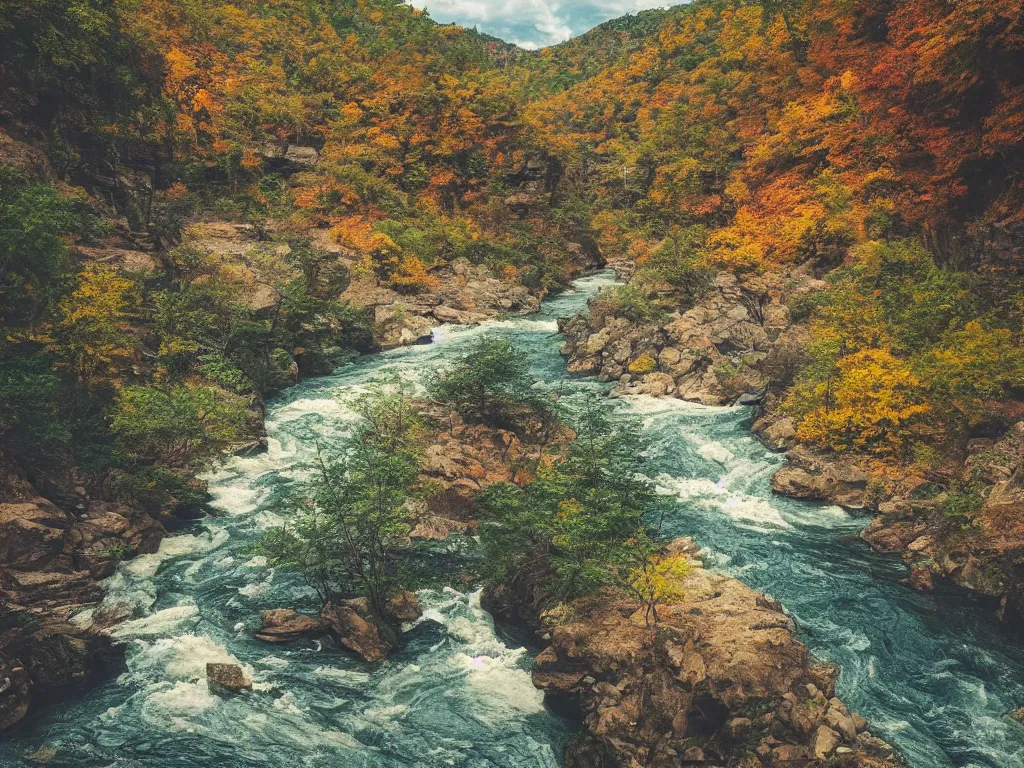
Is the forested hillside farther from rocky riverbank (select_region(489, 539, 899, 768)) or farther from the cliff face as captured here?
rocky riverbank (select_region(489, 539, 899, 768))

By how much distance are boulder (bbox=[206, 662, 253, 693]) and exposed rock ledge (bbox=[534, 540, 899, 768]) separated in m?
6.86

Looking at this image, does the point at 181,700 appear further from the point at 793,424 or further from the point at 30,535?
the point at 793,424

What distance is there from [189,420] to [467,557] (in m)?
11.1

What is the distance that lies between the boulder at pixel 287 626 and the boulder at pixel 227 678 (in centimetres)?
147

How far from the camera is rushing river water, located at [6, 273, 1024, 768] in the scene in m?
Result: 13.9

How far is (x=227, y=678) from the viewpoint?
15445 mm

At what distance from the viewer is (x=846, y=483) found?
2378 cm

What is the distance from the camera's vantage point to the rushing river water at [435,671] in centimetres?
1388

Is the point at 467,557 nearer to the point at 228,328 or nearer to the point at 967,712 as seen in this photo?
the point at 967,712

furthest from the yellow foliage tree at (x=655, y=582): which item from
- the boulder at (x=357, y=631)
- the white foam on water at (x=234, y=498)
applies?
the white foam on water at (x=234, y=498)

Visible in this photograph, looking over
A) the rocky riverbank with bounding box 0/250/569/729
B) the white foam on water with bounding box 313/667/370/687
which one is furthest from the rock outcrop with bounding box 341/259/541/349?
the white foam on water with bounding box 313/667/370/687

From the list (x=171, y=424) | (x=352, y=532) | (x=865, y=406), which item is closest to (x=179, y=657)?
(x=352, y=532)

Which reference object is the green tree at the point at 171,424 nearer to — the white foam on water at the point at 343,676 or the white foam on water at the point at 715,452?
the white foam on water at the point at 343,676

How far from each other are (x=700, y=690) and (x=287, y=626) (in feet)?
34.1
